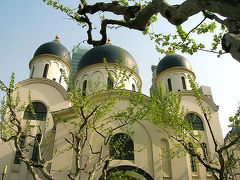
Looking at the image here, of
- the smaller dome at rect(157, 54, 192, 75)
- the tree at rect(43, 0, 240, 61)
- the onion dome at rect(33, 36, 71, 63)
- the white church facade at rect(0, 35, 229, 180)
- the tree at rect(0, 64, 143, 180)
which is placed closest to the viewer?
the tree at rect(43, 0, 240, 61)

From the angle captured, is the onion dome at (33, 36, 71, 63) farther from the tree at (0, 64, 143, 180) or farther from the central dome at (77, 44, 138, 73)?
the tree at (0, 64, 143, 180)

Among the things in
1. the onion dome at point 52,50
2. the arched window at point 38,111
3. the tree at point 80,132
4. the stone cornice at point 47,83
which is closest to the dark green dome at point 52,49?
the onion dome at point 52,50

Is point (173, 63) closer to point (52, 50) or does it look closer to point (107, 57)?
point (107, 57)

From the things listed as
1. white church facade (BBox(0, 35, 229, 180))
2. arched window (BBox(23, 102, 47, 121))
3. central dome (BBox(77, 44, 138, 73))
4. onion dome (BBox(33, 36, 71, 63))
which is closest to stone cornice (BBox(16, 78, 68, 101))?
white church facade (BBox(0, 35, 229, 180))

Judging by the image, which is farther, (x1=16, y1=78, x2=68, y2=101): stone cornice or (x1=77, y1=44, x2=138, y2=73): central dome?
(x1=77, y1=44, x2=138, y2=73): central dome

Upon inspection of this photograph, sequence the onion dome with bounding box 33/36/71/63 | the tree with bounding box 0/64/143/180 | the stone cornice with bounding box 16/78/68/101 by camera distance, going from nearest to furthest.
A: the tree with bounding box 0/64/143/180 → the stone cornice with bounding box 16/78/68/101 → the onion dome with bounding box 33/36/71/63

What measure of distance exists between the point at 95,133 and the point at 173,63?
10958 millimetres

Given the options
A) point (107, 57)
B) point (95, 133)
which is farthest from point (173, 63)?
point (95, 133)

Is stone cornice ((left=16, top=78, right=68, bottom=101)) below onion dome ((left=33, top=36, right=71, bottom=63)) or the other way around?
below

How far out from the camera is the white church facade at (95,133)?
12233mm

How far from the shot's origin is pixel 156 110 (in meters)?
11.3

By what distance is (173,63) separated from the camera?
2080 centimetres

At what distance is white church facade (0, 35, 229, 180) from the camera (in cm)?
1223

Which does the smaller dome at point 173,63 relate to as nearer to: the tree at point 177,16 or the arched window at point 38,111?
the arched window at point 38,111
